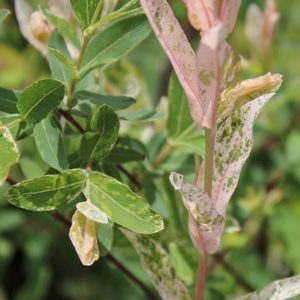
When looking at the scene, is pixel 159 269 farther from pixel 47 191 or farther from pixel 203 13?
pixel 203 13

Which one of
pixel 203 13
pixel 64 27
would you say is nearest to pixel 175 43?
pixel 203 13

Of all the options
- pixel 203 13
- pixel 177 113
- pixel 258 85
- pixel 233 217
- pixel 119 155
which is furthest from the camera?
pixel 233 217

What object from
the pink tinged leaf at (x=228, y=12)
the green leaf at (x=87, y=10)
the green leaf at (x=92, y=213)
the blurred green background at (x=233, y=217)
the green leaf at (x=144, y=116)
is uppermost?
the green leaf at (x=87, y=10)

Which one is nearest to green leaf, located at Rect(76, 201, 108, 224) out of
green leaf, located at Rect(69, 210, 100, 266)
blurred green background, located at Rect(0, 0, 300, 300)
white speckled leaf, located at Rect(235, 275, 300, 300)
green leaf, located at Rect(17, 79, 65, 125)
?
green leaf, located at Rect(69, 210, 100, 266)

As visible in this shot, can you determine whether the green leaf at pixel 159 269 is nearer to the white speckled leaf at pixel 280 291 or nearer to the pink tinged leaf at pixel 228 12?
the white speckled leaf at pixel 280 291

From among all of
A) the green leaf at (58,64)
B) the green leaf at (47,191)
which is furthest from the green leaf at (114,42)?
the green leaf at (47,191)

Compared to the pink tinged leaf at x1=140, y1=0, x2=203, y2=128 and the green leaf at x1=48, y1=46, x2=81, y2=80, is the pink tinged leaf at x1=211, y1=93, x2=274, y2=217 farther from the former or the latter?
the green leaf at x1=48, y1=46, x2=81, y2=80
